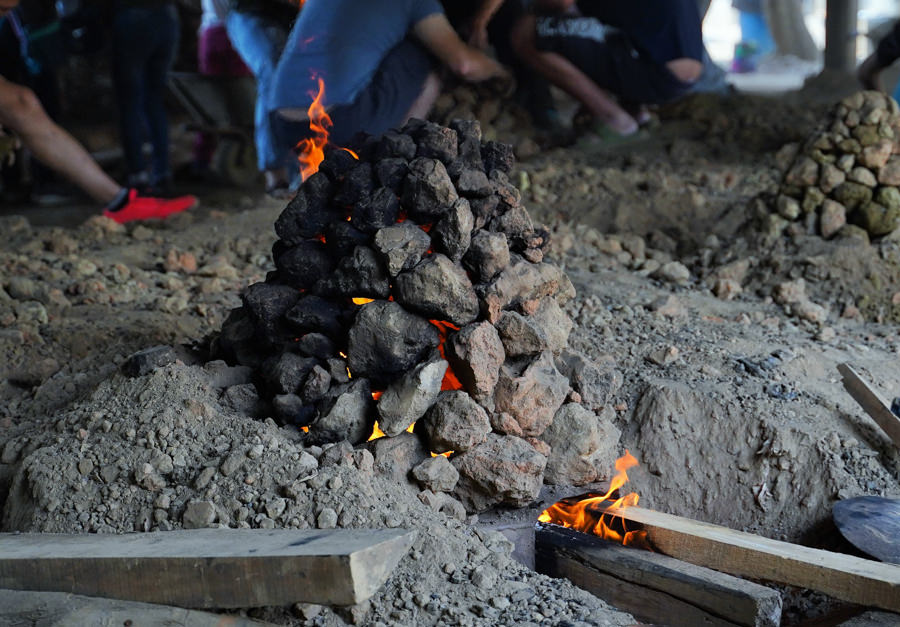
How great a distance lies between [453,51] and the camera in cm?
680

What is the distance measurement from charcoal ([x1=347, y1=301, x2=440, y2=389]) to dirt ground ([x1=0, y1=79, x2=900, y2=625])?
0.32 m

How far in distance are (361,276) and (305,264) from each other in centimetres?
26

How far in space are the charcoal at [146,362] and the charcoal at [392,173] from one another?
0.90 metres

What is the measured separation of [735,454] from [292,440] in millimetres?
1625

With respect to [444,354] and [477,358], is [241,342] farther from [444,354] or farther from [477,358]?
[477,358]

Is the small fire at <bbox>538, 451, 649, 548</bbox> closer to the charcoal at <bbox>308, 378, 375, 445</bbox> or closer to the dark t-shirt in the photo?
the charcoal at <bbox>308, 378, 375, 445</bbox>

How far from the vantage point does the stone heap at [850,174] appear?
471cm

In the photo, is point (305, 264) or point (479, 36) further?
point (479, 36)

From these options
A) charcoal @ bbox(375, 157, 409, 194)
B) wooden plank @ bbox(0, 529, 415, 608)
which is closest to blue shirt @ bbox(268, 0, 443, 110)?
charcoal @ bbox(375, 157, 409, 194)

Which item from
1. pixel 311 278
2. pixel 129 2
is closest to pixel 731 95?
pixel 129 2

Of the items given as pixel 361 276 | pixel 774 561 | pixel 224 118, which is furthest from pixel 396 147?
pixel 224 118

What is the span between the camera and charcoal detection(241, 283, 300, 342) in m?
2.83

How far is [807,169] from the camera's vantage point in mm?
4875

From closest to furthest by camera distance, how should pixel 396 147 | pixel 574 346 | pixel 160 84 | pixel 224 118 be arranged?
pixel 396 147 → pixel 574 346 → pixel 160 84 → pixel 224 118
